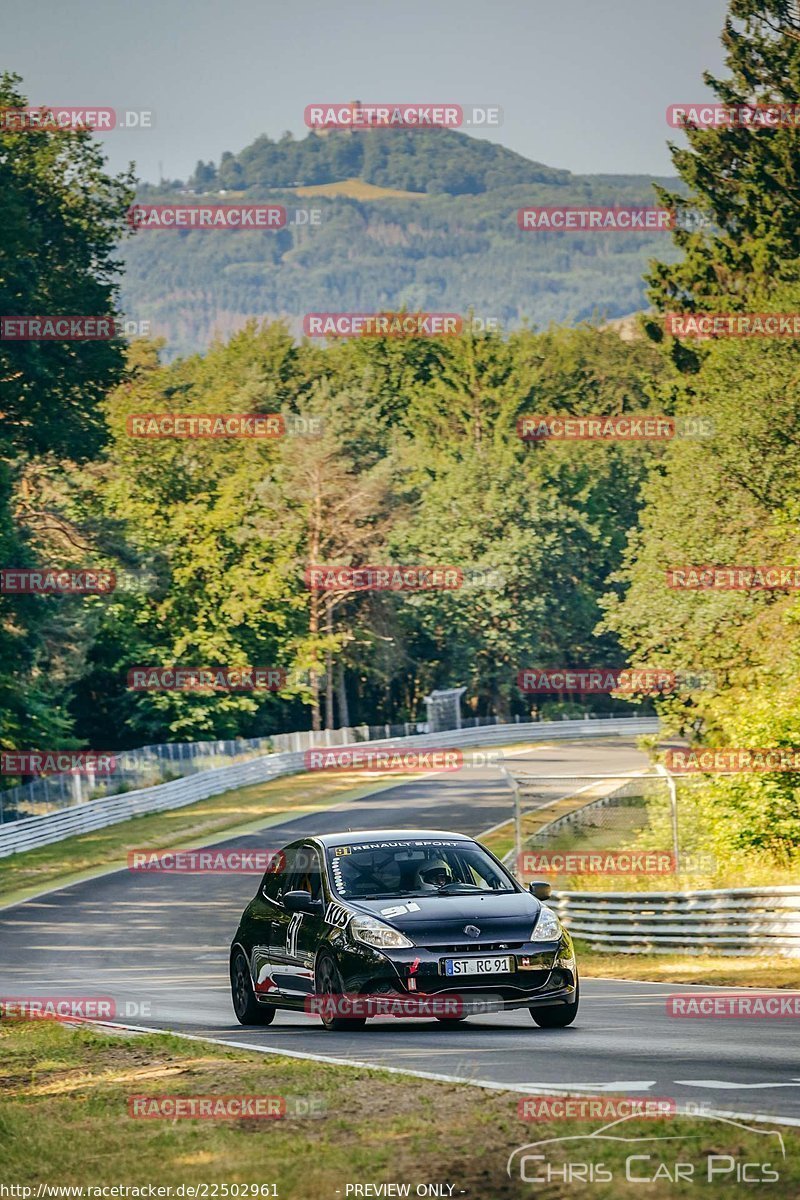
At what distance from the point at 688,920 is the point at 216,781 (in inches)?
1517

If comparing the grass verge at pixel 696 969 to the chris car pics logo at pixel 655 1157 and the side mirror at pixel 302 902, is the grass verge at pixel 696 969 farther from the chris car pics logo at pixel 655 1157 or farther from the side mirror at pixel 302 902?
the chris car pics logo at pixel 655 1157

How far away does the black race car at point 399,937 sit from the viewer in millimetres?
12562

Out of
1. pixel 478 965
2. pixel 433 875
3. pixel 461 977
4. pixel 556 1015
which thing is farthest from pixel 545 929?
pixel 433 875

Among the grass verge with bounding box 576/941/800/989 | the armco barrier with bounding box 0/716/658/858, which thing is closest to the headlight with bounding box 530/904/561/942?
the grass verge with bounding box 576/941/800/989

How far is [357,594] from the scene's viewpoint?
274ft

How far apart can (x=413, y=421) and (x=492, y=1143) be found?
100893 mm

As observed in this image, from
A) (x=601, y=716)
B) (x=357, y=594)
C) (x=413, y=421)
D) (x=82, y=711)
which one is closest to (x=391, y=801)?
(x=82, y=711)

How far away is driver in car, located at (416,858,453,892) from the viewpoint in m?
13.6

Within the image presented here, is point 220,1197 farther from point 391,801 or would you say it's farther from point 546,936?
point 391,801

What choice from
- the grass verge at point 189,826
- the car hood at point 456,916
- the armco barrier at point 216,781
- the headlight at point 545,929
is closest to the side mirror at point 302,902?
the car hood at point 456,916

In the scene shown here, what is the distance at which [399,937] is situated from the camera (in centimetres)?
1265

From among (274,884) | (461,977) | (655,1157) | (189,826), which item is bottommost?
(189,826)

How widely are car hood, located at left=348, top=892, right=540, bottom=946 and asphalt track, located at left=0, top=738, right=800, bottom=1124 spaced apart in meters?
0.71

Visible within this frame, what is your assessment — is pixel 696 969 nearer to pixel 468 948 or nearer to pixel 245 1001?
pixel 245 1001
